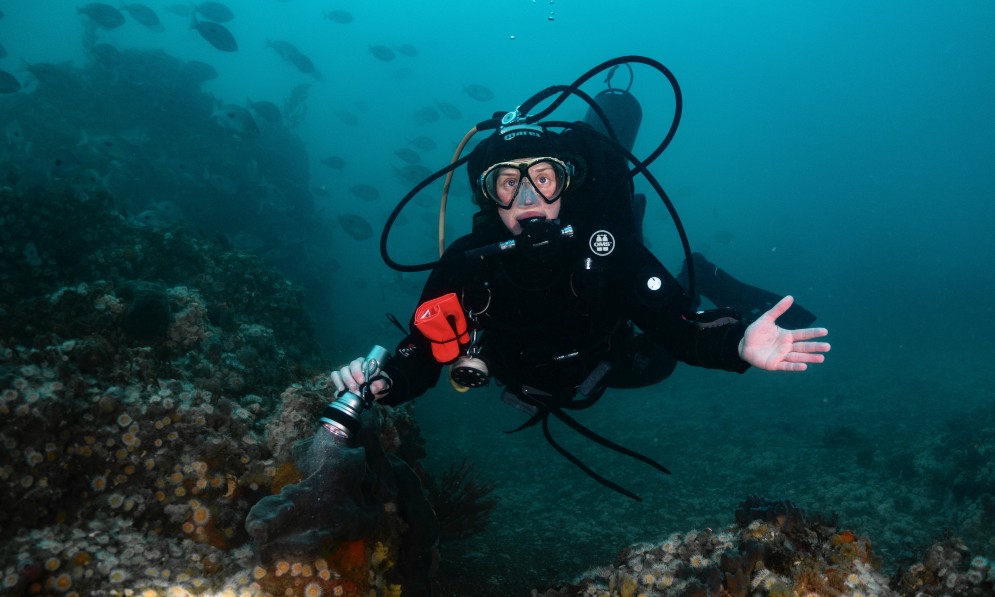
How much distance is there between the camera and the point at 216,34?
12.6 metres

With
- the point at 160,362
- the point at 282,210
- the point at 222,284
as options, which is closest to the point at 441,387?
the point at 222,284

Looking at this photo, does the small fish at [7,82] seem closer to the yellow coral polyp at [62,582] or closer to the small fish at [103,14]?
the small fish at [103,14]

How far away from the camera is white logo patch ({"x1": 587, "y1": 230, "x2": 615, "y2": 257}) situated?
350 centimetres

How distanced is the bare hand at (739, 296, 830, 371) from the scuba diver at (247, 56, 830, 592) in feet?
0.94

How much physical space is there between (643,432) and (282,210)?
16.6 meters

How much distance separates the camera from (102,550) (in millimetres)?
2275

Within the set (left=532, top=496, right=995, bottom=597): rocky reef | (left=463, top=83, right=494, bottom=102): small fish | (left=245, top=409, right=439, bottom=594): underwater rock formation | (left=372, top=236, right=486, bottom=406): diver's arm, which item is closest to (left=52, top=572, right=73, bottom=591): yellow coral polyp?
(left=245, top=409, right=439, bottom=594): underwater rock formation

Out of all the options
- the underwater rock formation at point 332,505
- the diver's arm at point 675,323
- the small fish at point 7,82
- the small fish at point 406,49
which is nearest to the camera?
the underwater rock formation at point 332,505

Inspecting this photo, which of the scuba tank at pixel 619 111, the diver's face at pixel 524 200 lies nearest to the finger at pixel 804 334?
the diver's face at pixel 524 200

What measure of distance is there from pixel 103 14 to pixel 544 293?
60.9ft

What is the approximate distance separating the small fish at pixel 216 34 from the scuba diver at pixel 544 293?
1258 cm

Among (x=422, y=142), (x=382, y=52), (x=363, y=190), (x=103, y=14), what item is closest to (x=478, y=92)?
(x=382, y=52)

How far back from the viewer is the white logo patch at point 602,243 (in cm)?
350

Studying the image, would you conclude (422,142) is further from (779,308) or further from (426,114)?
Result: (779,308)
